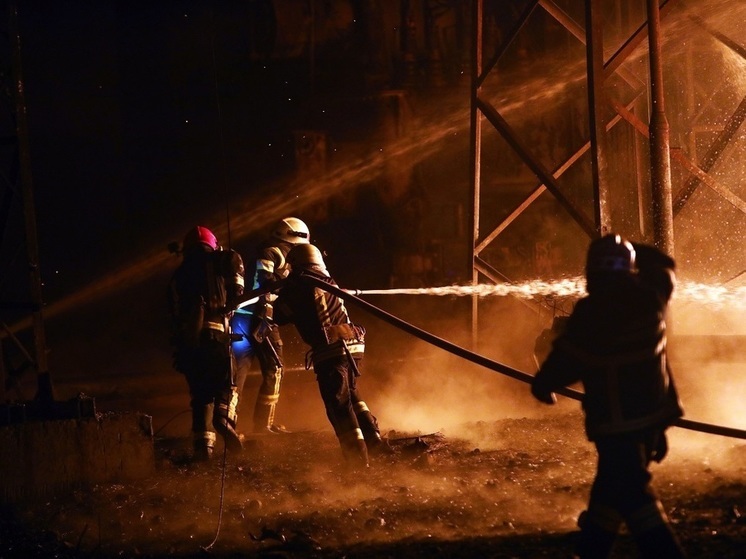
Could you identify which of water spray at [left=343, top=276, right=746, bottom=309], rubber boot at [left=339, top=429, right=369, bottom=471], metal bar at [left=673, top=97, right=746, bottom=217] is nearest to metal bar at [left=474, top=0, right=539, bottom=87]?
water spray at [left=343, top=276, right=746, bottom=309]

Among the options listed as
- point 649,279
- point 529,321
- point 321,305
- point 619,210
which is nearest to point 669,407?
point 649,279

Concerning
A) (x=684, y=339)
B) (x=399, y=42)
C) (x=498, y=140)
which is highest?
(x=399, y=42)

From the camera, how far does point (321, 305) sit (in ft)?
22.5

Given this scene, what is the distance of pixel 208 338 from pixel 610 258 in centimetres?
450

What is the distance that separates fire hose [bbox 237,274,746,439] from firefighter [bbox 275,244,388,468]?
6.3 inches

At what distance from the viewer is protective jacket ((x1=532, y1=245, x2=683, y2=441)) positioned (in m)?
3.88

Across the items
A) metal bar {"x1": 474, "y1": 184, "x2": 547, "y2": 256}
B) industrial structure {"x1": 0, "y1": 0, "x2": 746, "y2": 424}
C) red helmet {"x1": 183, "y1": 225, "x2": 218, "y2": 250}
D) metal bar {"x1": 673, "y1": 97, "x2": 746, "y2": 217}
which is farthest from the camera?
industrial structure {"x1": 0, "y1": 0, "x2": 746, "y2": 424}

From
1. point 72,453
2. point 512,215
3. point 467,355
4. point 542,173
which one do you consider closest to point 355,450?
point 467,355

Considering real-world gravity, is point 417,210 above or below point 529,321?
above

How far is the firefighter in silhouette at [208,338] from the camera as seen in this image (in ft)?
24.9

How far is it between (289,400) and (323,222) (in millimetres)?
4133

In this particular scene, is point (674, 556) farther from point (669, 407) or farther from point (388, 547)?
point (388, 547)

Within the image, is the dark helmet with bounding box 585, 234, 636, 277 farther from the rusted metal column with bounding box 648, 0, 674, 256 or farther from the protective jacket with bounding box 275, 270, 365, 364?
the rusted metal column with bounding box 648, 0, 674, 256

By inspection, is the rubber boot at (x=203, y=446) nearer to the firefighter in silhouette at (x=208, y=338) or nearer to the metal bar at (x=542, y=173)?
the firefighter in silhouette at (x=208, y=338)
